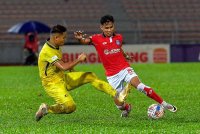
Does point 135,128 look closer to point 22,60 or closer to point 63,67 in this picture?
point 63,67

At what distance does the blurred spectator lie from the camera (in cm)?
3841

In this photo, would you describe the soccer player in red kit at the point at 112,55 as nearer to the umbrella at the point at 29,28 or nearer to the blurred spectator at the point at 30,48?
the blurred spectator at the point at 30,48

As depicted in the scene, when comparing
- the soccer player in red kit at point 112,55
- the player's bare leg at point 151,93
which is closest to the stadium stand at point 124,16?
the soccer player in red kit at point 112,55

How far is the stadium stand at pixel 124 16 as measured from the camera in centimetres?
4334

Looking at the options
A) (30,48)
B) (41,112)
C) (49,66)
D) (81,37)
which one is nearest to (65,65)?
(49,66)

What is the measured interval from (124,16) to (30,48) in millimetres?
9726

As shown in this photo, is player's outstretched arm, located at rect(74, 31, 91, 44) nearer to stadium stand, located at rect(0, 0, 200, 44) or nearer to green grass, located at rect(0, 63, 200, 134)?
green grass, located at rect(0, 63, 200, 134)

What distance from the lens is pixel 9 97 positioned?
672 inches

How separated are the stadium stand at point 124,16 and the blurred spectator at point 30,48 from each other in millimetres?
3448

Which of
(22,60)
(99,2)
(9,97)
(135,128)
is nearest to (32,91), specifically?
(9,97)

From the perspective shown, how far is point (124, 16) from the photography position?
4609cm

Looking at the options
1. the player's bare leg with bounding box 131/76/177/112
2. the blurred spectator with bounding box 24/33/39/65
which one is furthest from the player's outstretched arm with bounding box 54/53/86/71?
the blurred spectator with bounding box 24/33/39/65

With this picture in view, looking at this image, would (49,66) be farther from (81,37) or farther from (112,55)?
(112,55)

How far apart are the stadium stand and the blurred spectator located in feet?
11.3
